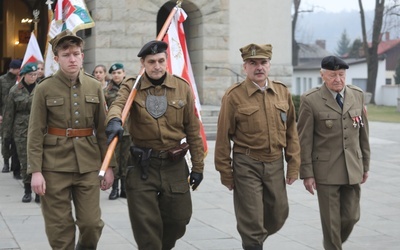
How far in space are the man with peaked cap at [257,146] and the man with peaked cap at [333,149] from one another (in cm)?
28

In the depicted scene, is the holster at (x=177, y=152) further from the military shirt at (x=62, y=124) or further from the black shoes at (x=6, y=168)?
the black shoes at (x=6, y=168)

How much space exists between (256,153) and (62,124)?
1665mm

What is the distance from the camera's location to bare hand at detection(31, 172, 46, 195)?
20.8ft

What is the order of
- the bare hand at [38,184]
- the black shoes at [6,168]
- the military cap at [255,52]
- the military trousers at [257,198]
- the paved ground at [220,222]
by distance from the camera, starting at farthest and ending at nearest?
the black shoes at [6,168] < the paved ground at [220,222] < the military cap at [255,52] < the military trousers at [257,198] < the bare hand at [38,184]

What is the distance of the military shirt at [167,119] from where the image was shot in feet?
21.7

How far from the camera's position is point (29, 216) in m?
9.84

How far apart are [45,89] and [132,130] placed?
0.79 m

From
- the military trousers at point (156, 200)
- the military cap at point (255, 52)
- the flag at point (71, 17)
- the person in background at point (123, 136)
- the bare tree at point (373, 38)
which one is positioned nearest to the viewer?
the military trousers at point (156, 200)

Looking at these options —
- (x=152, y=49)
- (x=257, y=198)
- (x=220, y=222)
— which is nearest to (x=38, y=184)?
(x=152, y=49)

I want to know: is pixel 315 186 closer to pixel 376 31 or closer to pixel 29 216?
pixel 29 216

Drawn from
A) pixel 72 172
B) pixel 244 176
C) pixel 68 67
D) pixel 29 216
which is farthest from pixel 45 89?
pixel 29 216

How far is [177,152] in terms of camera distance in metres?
6.62

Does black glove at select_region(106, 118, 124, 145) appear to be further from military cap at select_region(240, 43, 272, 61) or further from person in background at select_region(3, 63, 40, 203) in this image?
person in background at select_region(3, 63, 40, 203)

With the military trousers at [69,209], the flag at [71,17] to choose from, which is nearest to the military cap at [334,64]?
the military trousers at [69,209]
